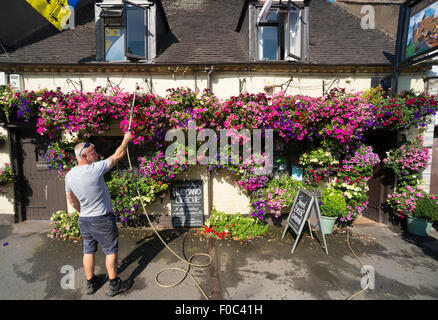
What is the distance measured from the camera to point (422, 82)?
5227 millimetres

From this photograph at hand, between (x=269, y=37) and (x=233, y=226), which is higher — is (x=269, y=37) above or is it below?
above

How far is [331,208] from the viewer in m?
4.68

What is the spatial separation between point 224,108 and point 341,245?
431cm

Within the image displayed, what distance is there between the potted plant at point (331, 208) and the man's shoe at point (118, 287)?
A: 178 inches

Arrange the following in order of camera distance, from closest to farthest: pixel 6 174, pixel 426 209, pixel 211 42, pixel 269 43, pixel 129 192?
pixel 426 209, pixel 129 192, pixel 6 174, pixel 269 43, pixel 211 42

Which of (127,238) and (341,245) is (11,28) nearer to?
(127,238)

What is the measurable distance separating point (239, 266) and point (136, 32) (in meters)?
6.63

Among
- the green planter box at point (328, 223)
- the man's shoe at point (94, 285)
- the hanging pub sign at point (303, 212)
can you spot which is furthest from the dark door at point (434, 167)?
the man's shoe at point (94, 285)

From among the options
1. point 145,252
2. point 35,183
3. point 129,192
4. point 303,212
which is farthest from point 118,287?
point 35,183

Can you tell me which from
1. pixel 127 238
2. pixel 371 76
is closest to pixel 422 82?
pixel 371 76

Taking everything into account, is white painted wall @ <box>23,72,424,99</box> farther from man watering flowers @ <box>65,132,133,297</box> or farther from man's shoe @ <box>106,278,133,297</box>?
man's shoe @ <box>106,278,133,297</box>

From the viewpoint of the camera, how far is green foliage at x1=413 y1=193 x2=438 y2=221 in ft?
15.0

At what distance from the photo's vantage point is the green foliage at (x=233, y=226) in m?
4.68

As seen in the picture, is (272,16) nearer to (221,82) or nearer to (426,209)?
(221,82)
